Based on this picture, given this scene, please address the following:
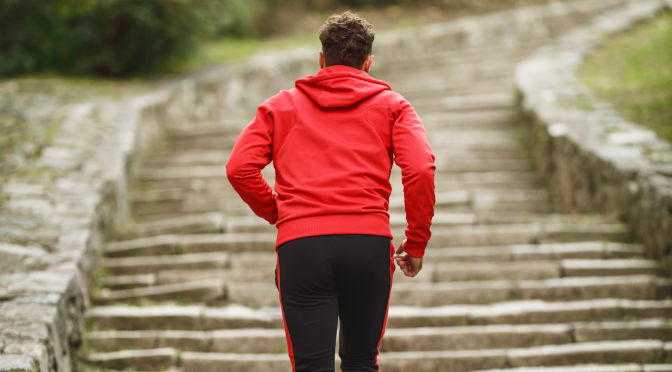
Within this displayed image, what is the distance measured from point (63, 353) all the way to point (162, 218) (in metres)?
2.46

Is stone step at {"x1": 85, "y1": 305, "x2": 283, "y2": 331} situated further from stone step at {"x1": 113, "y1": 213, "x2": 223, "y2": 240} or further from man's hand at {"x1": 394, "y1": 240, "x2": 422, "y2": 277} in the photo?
man's hand at {"x1": 394, "y1": 240, "x2": 422, "y2": 277}

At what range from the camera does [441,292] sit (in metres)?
4.36

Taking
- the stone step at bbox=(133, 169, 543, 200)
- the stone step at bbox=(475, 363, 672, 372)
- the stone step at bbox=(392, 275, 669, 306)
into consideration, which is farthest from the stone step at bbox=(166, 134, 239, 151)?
the stone step at bbox=(475, 363, 672, 372)

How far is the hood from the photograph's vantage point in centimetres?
232

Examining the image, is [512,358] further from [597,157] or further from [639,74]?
[639,74]

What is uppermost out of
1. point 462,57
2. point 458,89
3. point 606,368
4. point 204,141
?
point 462,57

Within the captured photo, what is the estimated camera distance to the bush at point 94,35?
8930mm

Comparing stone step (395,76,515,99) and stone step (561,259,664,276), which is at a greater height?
→ stone step (395,76,515,99)

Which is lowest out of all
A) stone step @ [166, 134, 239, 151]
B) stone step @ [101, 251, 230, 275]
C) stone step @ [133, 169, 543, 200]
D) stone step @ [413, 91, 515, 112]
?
stone step @ [101, 251, 230, 275]

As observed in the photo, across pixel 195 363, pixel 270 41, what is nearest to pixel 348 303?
pixel 195 363

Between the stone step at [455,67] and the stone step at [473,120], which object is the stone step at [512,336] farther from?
the stone step at [455,67]

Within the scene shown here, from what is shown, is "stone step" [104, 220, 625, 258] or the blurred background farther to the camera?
the blurred background

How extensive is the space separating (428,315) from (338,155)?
210cm

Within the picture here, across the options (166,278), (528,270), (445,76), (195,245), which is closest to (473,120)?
(445,76)
